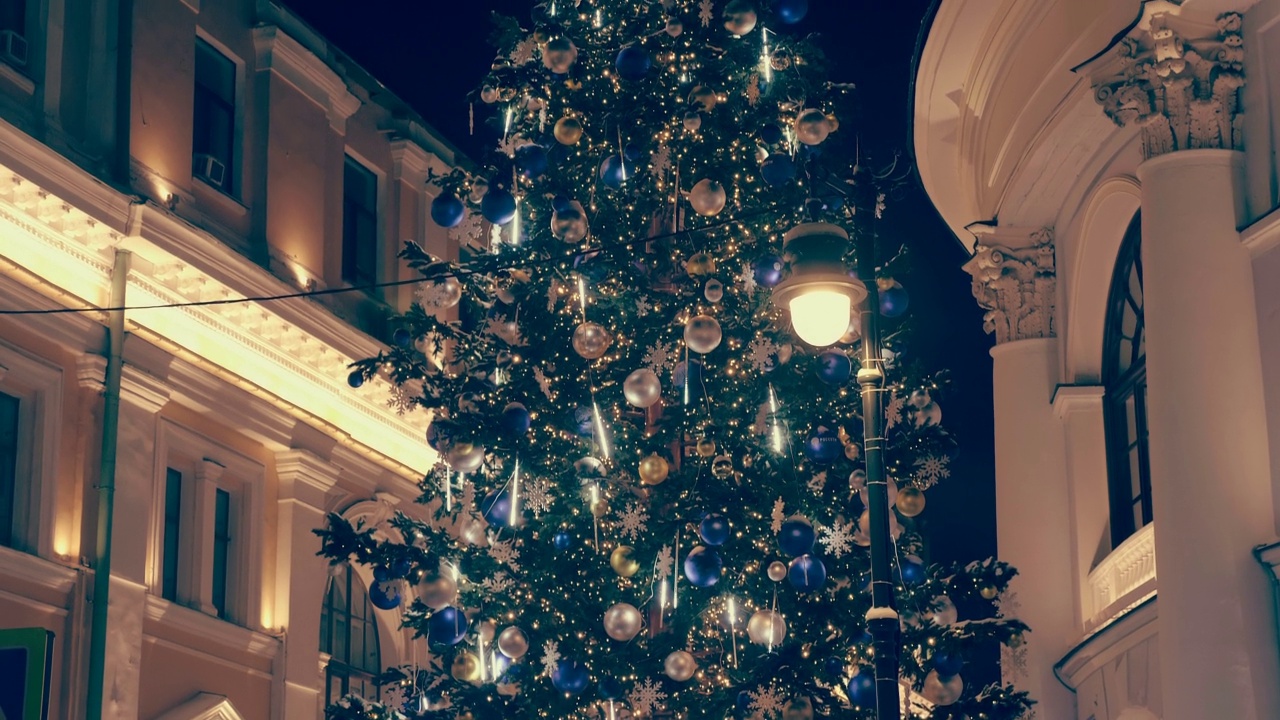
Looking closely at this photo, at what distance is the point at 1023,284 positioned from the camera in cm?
1736

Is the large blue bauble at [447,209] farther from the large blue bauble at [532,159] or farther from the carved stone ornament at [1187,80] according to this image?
the carved stone ornament at [1187,80]

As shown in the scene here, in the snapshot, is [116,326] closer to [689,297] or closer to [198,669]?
[198,669]

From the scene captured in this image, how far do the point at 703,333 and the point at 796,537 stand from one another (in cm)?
133

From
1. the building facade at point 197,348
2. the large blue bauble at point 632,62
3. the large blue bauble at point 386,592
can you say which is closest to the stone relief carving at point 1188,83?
the large blue bauble at point 632,62

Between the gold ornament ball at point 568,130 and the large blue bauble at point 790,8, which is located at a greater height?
the large blue bauble at point 790,8

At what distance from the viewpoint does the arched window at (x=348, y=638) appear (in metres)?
22.9

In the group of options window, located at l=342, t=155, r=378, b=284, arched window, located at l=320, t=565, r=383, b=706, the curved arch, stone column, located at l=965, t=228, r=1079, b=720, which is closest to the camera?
the curved arch

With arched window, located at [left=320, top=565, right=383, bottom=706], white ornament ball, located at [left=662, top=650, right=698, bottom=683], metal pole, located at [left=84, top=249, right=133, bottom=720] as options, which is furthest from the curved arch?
arched window, located at [left=320, top=565, right=383, bottom=706]

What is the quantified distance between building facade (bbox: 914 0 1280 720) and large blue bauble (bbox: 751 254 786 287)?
283cm

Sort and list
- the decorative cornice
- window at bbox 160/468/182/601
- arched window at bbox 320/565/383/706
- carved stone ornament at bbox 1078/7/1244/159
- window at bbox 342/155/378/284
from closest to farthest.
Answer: carved stone ornament at bbox 1078/7/1244/159 → window at bbox 160/468/182/601 → the decorative cornice → arched window at bbox 320/565/383/706 → window at bbox 342/155/378/284

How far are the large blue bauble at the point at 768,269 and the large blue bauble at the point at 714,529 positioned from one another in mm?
1718

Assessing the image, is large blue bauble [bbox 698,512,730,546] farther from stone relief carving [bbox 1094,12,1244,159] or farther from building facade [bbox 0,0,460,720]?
building facade [bbox 0,0,460,720]

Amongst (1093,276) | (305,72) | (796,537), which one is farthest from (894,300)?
(305,72)

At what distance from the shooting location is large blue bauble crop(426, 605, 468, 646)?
10539 millimetres
